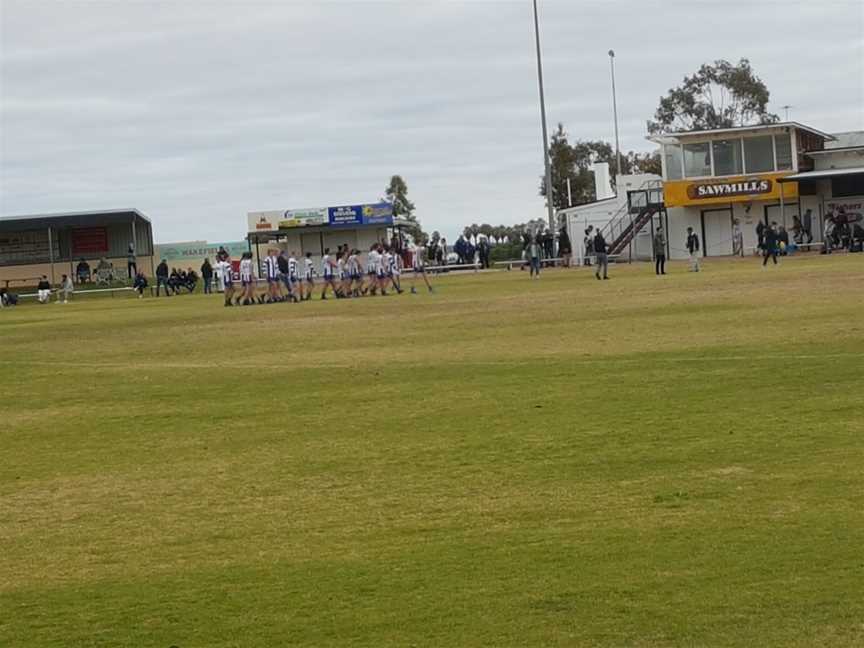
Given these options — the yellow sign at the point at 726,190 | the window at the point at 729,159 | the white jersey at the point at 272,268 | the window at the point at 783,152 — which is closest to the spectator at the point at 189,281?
the white jersey at the point at 272,268

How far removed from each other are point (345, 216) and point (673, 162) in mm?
18477

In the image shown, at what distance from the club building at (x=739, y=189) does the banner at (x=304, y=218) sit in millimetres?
16346

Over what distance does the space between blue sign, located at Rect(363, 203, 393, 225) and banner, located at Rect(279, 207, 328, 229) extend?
7.61ft

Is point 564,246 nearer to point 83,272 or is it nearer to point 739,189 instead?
point 739,189

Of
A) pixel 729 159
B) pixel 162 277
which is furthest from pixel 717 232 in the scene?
pixel 162 277

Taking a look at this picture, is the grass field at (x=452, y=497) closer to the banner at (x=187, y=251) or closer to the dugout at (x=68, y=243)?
the dugout at (x=68, y=243)

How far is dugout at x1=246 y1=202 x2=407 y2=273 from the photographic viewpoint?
274 ft

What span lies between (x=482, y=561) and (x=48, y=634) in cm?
261

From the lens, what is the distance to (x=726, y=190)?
77.5 meters

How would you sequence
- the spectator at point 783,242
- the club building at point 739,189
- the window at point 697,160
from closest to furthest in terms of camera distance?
1. the spectator at point 783,242
2. the club building at point 739,189
3. the window at point 697,160

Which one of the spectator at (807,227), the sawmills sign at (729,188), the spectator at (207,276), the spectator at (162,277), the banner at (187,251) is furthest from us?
the banner at (187,251)

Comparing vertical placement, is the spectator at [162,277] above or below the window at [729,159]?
below

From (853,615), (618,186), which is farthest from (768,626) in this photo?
(618,186)

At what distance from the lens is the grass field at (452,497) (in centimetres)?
789
